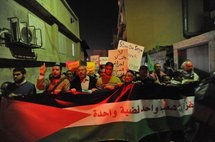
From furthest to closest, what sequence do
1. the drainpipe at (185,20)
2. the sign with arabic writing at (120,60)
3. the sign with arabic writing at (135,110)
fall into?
the drainpipe at (185,20), the sign with arabic writing at (120,60), the sign with arabic writing at (135,110)

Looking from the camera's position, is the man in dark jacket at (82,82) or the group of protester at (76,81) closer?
the group of protester at (76,81)

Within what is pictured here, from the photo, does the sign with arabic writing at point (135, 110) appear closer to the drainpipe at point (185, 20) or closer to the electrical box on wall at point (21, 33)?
the electrical box on wall at point (21, 33)

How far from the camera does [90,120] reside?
17.0ft

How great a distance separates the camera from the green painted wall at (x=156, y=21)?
28594 mm

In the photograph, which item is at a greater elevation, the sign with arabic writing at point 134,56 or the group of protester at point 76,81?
the sign with arabic writing at point 134,56

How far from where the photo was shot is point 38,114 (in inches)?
198

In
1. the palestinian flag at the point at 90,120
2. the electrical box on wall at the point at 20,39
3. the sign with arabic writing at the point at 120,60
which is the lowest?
the palestinian flag at the point at 90,120

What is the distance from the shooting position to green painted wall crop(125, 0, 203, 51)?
1126 inches

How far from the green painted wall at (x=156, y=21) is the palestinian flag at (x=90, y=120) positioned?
76.9ft

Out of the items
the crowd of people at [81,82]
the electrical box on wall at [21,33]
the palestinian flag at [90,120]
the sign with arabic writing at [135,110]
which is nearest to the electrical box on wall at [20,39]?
the electrical box on wall at [21,33]

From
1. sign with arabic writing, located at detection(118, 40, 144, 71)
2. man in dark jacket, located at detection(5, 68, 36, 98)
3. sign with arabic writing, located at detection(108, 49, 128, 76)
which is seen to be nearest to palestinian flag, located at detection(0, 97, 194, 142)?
man in dark jacket, located at detection(5, 68, 36, 98)

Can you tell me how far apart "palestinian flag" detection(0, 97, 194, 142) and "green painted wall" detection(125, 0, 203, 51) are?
923 inches

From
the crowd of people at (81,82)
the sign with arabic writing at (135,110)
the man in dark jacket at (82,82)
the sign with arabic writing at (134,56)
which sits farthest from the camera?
the sign with arabic writing at (134,56)

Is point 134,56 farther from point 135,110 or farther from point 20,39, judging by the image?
point 20,39
